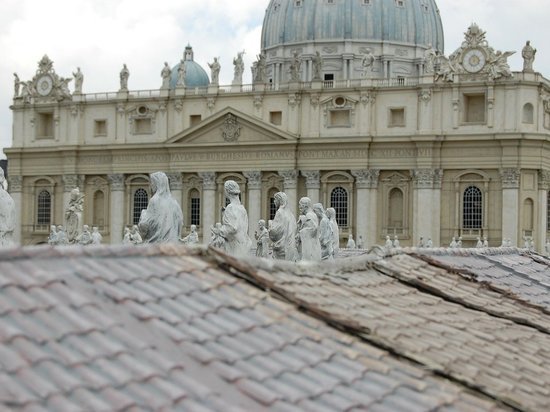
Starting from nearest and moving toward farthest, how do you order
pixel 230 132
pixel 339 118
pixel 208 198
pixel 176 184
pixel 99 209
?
pixel 339 118 → pixel 230 132 → pixel 208 198 → pixel 176 184 → pixel 99 209

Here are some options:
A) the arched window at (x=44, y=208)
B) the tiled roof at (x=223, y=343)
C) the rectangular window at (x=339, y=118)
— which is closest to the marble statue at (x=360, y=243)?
the rectangular window at (x=339, y=118)

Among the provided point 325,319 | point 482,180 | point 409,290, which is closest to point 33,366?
point 325,319

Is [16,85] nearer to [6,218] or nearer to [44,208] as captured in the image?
[44,208]

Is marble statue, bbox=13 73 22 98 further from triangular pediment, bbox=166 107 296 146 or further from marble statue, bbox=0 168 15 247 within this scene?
marble statue, bbox=0 168 15 247

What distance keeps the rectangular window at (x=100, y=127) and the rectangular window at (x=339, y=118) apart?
43.1 feet

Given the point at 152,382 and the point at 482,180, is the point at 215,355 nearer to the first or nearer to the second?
the point at 152,382

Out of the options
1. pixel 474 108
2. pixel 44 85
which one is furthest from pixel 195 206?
pixel 474 108

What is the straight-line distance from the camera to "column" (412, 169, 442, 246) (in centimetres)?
5834

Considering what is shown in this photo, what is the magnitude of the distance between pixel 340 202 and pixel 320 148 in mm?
2931

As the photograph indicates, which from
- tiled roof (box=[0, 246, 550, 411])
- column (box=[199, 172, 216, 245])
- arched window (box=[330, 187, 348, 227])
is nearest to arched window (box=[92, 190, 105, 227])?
column (box=[199, 172, 216, 245])

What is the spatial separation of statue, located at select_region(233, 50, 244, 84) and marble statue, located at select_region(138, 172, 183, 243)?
4605 centimetres

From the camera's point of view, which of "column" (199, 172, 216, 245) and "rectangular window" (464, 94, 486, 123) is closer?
"rectangular window" (464, 94, 486, 123)

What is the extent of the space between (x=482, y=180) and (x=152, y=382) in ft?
177

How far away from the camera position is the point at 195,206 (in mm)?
64188
